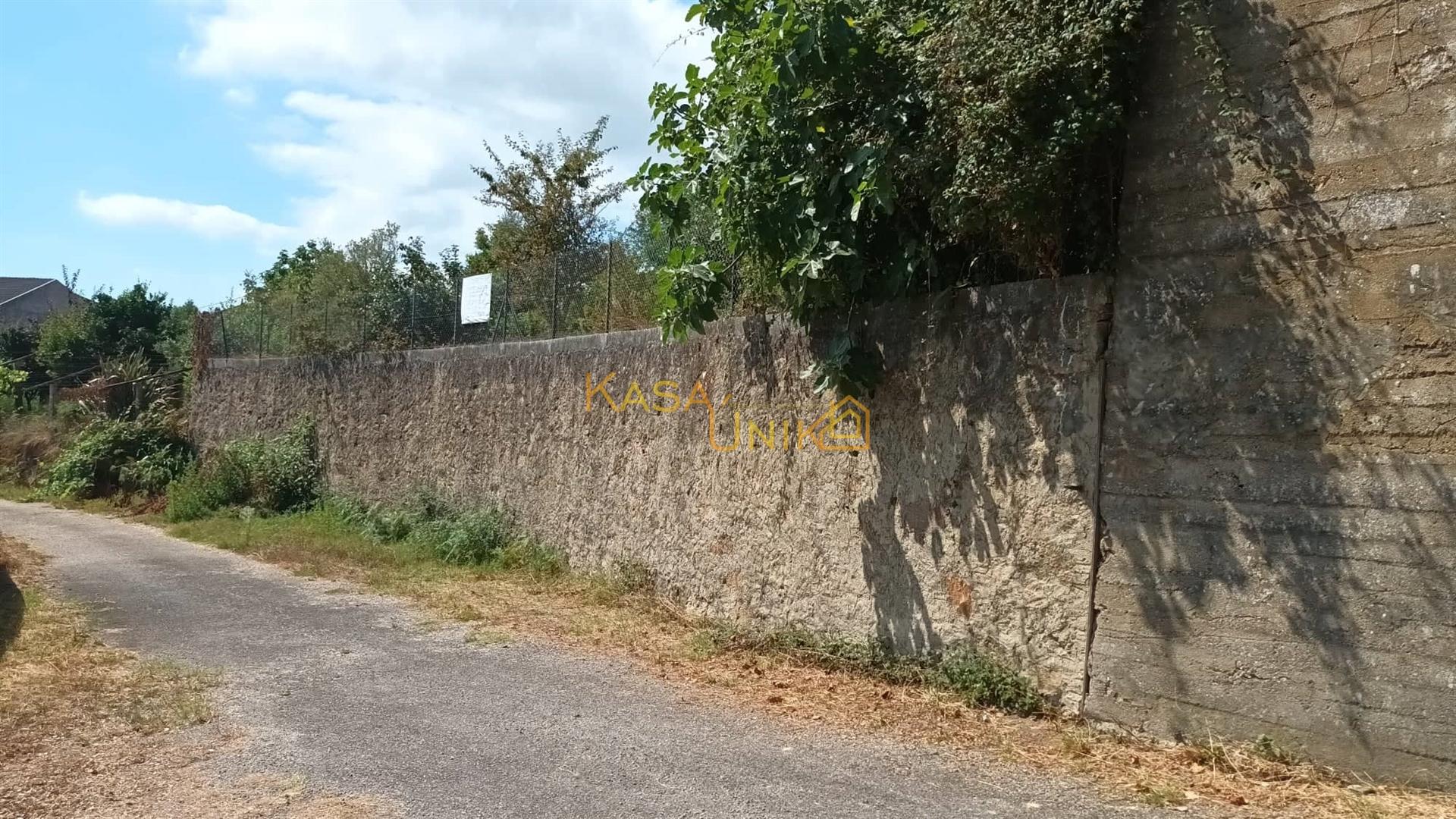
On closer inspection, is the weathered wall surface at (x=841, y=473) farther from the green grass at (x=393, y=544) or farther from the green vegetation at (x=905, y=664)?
the green grass at (x=393, y=544)

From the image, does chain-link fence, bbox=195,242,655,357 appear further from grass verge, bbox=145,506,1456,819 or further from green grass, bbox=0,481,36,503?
green grass, bbox=0,481,36,503

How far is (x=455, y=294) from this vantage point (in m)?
13.4

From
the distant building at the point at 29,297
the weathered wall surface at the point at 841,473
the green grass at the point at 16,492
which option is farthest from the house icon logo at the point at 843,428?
the distant building at the point at 29,297

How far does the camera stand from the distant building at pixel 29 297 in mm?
47312

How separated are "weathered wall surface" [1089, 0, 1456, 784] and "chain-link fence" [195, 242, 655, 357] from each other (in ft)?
18.8

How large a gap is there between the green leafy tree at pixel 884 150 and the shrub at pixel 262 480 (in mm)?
9238

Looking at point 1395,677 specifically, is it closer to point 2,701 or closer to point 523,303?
point 2,701

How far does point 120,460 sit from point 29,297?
1508 inches

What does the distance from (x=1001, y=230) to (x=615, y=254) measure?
6.00 metres

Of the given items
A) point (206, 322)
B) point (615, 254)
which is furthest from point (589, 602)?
point (206, 322)

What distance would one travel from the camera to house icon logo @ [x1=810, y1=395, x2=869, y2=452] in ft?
22.5

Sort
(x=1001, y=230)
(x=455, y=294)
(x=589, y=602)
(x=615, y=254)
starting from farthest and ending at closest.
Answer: (x=455, y=294), (x=615, y=254), (x=589, y=602), (x=1001, y=230)

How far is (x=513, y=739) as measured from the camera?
5.39 meters

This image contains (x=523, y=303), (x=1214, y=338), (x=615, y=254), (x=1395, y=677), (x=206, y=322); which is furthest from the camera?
(x=206, y=322)
